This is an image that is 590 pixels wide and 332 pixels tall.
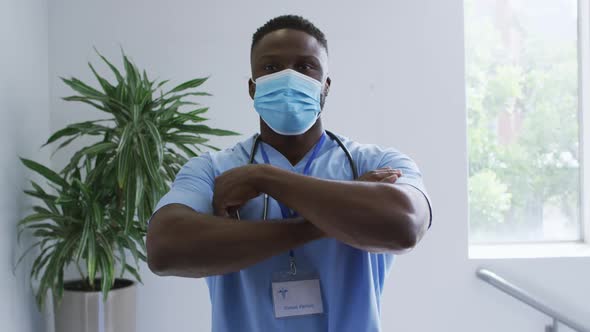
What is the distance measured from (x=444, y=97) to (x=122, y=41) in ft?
5.33

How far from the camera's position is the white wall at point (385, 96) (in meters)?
2.84

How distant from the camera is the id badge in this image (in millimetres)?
1063

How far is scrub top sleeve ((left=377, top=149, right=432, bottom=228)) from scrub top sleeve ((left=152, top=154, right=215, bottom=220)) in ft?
1.13

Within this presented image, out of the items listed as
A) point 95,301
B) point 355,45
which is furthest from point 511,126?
point 95,301

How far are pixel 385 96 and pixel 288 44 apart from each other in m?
1.92

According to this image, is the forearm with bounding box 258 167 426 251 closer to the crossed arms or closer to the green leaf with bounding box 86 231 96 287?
the crossed arms

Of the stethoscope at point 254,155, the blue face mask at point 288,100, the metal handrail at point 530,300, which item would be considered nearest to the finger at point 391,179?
the stethoscope at point 254,155

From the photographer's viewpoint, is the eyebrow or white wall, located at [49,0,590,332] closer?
the eyebrow

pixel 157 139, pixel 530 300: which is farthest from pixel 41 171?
pixel 530 300

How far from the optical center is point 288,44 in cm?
114

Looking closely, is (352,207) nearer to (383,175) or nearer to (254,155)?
(383,175)

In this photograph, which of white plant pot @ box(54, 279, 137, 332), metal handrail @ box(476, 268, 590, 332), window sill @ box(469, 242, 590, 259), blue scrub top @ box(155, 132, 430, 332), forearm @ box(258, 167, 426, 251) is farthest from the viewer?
window sill @ box(469, 242, 590, 259)

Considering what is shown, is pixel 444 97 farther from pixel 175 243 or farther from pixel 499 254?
pixel 175 243

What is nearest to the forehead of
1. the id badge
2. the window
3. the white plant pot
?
the id badge
